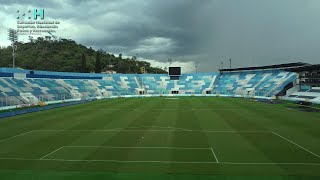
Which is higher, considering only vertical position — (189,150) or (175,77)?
(175,77)

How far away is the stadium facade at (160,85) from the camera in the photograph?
184 feet

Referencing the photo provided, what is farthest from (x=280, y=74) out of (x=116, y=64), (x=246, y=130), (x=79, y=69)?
(x=116, y=64)

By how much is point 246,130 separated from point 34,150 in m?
17.3

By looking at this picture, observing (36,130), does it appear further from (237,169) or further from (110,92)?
Result: (110,92)

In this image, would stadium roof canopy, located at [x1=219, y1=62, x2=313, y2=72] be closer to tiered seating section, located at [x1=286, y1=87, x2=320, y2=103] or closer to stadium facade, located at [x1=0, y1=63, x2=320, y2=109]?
stadium facade, located at [x1=0, y1=63, x2=320, y2=109]

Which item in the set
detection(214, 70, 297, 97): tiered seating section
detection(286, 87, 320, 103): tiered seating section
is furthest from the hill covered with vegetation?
detection(286, 87, 320, 103): tiered seating section

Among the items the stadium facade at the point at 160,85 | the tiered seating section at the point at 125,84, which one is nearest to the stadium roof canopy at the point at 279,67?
the stadium facade at the point at 160,85

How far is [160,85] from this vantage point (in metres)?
101

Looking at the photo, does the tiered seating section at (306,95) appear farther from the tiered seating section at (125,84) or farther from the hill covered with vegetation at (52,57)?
the hill covered with vegetation at (52,57)

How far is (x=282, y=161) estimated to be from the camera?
15.9 meters

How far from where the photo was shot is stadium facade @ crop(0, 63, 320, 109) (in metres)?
56.1

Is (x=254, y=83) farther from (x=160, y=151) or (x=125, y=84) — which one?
(x=160, y=151)

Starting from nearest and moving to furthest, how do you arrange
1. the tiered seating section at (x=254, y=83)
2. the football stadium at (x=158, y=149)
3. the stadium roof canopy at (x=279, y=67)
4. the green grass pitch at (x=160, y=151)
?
the green grass pitch at (x=160, y=151)
the football stadium at (x=158, y=149)
the stadium roof canopy at (x=279, y=67)
the tiered seating section at (x=254, y=83)

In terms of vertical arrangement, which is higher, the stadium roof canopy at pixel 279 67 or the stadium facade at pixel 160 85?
the stadium roof canopy at pixel 279 67
